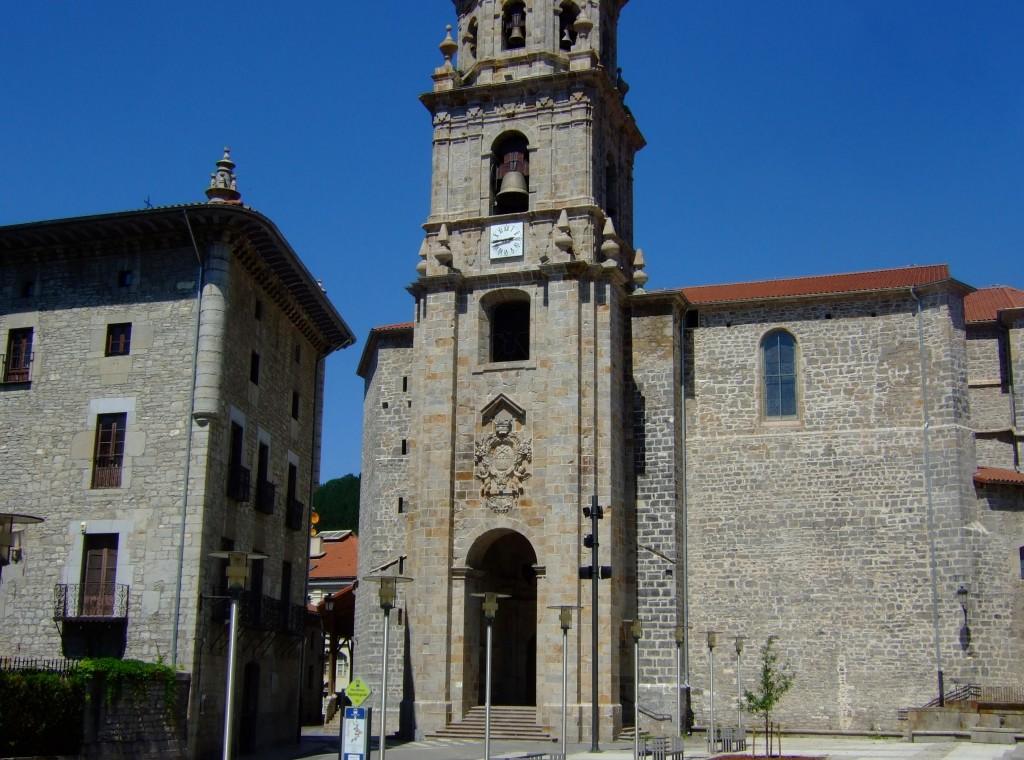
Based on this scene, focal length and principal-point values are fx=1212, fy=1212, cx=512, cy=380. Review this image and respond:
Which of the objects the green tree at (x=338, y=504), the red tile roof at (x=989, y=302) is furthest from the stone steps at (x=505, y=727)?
the green tree at (x=338, y=504)

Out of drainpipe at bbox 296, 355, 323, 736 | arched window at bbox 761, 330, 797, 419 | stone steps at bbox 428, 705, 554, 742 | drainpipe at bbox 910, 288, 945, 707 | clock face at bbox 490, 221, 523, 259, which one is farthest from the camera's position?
arched window at bbox 761, 330, 797, 419

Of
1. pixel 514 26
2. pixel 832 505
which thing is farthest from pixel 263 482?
pixel 514 26

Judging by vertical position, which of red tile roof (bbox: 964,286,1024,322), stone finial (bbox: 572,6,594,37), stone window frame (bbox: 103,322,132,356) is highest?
stone finial (bbox: 572,6,594,37)

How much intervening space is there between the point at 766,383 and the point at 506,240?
9.30m

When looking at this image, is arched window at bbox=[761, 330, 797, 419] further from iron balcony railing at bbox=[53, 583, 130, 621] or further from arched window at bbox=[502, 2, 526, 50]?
iron balcony railing at bbox=[53, 583, 130, 621]

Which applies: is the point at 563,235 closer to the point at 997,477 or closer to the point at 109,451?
the point at 997,477

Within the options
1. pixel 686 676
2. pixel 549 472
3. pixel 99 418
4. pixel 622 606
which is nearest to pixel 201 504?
pixel 99 418

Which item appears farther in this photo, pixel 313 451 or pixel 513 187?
pixel 513 187

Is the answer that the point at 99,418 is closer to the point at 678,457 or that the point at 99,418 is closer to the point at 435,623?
the point at 435,623

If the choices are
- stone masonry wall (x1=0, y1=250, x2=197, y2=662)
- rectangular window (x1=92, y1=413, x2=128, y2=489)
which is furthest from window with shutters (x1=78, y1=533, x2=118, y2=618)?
rectangular window (x1=92, y1=413, x2=128, y2=489)

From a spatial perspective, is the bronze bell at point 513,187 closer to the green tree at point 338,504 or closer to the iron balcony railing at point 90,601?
the iron balcony railing at point 90,601

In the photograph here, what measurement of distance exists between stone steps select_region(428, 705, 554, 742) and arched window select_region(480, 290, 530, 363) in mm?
10263

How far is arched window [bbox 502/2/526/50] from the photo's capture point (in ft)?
128

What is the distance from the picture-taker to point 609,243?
35.8 metres
